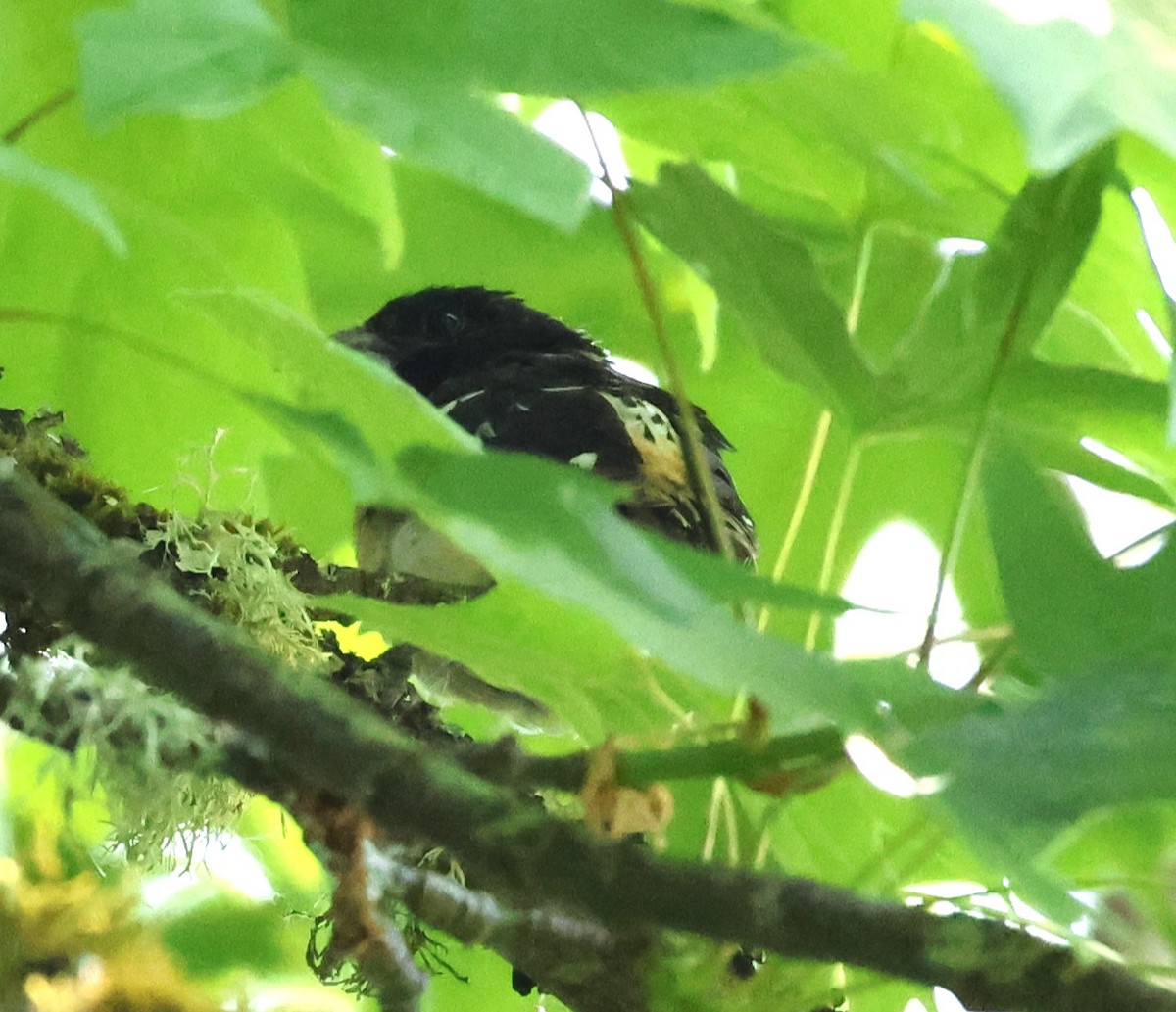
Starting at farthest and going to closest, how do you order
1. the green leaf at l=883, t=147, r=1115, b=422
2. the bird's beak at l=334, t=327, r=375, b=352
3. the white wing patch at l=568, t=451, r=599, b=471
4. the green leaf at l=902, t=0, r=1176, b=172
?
the bird's beak at l=334, t=327, r=375, b=352, the white wing patch at l=568, t=451, r=599, b=471, the green leaf at l=883, t=147, r=1115, b=422, the green leaf at l=902, t=0, r=1176, b=172

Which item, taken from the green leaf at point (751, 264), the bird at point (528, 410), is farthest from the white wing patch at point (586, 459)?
the green leaf at point (751, 264)

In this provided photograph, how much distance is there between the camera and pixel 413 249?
73 centimetres

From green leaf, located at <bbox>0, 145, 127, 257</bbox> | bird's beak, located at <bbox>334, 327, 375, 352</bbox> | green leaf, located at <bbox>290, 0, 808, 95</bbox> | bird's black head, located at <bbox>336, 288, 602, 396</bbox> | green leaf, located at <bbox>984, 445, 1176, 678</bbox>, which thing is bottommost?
green leaf, located at <bbox>0, 145, 127, 257</bbox>

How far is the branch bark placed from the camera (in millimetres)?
267

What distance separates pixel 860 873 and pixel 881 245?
0.99 ft

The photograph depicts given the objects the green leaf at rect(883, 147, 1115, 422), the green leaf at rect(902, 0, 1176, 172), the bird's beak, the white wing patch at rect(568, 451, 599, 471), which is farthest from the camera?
the bird's beak

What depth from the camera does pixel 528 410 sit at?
61 cm

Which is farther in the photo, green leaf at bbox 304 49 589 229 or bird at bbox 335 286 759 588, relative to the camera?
bird at bbox 335 286 759 588

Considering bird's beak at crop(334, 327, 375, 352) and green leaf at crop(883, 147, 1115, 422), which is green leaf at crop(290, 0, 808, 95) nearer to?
green leaf at crop(883, 147, 1115, 422)

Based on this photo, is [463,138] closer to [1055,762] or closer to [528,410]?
[1055,762]

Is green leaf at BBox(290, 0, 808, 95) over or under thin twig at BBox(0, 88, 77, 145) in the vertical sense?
under

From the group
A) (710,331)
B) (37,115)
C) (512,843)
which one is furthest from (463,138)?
(710,331)

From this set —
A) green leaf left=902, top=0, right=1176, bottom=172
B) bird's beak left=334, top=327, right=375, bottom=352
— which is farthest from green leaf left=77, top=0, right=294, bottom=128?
bird's beak left=334, top=327, right=375, bottom=352

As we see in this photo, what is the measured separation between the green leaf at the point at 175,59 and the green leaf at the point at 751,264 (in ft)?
0.50
